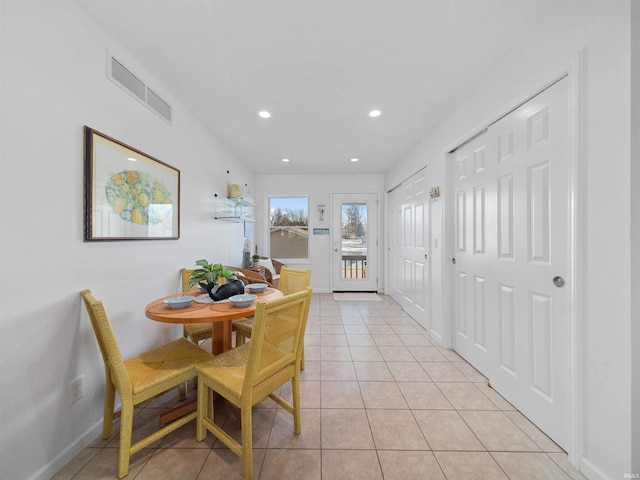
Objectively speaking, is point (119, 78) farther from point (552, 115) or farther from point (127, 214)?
point (552, 115)

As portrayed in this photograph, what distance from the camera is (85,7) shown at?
133 cm

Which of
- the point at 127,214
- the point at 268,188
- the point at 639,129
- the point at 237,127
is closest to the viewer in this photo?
the point at 639,129

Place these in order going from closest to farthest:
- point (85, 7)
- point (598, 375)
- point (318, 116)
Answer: point (598, 375)
point (85, 7)
point (318, 116)

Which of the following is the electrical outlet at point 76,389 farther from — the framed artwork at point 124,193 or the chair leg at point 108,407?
the framed artwork at point 124,193

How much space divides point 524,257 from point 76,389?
284cm

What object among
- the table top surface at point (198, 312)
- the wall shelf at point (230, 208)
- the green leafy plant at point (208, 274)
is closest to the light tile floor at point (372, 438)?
the table top surface at point (198, 312)

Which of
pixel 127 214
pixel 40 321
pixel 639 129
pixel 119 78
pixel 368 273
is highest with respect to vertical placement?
pixel 119 78

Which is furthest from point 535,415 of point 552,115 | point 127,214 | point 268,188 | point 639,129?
point 268,188

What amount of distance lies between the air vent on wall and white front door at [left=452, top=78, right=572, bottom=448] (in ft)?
8.88

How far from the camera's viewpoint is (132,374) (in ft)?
4.26

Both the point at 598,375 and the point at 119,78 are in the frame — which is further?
the point at 119,78

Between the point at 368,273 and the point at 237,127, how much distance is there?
11.8ft

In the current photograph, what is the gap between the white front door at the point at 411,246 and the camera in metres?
2.99

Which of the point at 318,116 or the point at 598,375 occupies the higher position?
the point at 318,116
